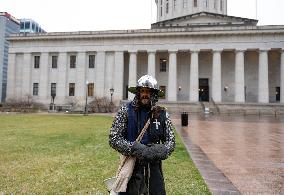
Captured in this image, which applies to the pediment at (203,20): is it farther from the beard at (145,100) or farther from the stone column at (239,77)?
the beard at (145,100)

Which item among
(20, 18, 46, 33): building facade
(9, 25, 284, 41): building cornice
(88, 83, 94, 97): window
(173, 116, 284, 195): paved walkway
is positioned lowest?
(173, 116, 284, 195): paved walkway

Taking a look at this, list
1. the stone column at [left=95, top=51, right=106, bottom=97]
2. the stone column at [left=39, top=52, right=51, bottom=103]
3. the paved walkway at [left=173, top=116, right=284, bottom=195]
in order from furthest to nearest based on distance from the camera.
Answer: the stone column at [left=39, top=52, right=51, bottom=103]
the stone column at [left=95, top=51, right=106, bottom=97]
the paved walkway at [left=173, top=116, right=284, bottom=195]

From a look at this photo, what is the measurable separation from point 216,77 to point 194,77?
3429 millimetres

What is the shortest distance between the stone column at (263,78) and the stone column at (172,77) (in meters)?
13.0

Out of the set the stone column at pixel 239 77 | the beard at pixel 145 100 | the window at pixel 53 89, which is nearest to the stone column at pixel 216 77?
the stone column at pixel 239 77

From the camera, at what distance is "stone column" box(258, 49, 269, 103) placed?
48325 mm

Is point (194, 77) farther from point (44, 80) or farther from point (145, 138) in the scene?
point (145, 138)

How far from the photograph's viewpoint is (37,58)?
189ft

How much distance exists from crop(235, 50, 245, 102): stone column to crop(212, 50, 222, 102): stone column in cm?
257

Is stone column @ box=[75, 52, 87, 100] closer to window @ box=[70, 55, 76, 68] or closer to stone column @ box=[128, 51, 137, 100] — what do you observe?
window @ box=[70, 55, 76, 68]

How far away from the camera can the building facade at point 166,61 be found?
49469 mm

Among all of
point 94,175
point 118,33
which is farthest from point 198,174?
point 118,33

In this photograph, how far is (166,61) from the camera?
56.6 meters

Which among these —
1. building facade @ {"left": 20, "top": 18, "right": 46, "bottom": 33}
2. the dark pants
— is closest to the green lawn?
the dark pants
